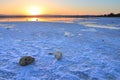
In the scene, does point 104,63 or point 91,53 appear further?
point 91,53

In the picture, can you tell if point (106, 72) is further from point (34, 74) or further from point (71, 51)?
point (71, 51)

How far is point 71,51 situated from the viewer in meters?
7.08

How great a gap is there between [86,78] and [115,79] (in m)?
0.73

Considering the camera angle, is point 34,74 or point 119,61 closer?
point 34,74

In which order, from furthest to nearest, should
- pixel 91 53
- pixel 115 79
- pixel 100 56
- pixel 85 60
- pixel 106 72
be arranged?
pixel 91 53, pixel 100 56, pixel 85 60, pixel 106 72, pixel 115 79

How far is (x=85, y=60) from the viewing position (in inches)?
230

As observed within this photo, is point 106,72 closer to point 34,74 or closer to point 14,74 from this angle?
point 34,74

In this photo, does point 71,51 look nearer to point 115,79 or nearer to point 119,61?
point 119,61

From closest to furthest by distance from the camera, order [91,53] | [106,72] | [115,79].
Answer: [115,79] < [106,72] < [91,53]

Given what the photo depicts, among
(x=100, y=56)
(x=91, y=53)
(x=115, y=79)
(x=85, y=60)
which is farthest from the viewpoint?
(x=91, y=53)

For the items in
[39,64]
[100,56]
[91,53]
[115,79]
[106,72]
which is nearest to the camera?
[115,79]

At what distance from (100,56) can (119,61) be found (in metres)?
0.81

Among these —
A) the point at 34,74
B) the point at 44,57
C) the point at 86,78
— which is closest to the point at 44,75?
the point at 34,74

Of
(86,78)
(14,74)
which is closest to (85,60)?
(86,78)
